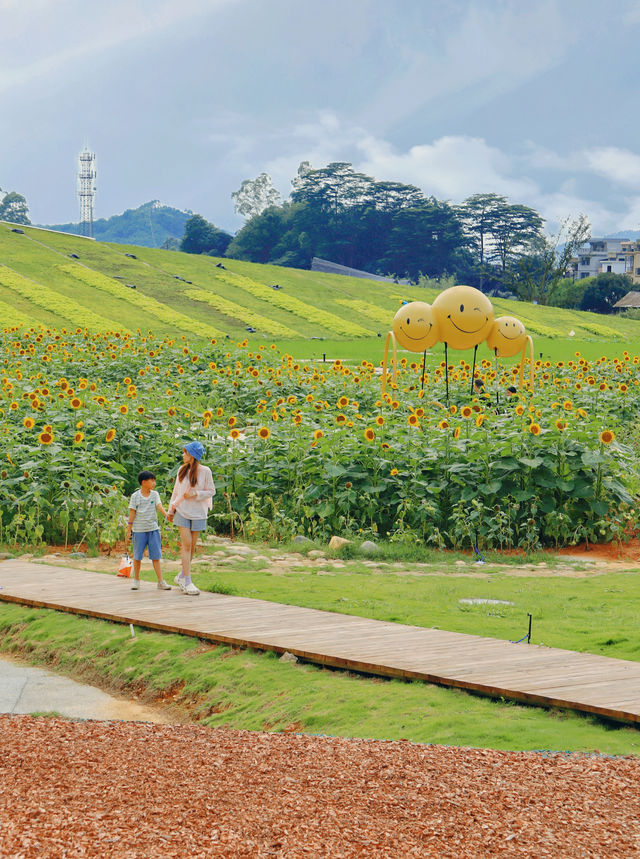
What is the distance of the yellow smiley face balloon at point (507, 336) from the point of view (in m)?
18.2

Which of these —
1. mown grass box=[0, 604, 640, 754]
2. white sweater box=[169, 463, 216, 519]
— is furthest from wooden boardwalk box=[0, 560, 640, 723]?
white sweater box=[169, 463, 216, 519]

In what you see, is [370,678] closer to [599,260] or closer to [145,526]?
[145,526]

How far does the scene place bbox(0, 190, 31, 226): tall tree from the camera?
12262 cm

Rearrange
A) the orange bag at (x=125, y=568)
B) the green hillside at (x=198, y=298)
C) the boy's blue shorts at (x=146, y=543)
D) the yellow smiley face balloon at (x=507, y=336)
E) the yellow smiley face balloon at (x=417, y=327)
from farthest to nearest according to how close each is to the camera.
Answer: the green hillside at (x=198, y=298)
the yellow smiley face balloon at (x=507, y=336)
the yellow smiley face balloon at (x=417, y=327)
the orange bag at (x=125, y=568)
the boy's blue shorts at (x=146, y=543)

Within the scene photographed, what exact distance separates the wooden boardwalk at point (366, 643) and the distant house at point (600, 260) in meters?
100

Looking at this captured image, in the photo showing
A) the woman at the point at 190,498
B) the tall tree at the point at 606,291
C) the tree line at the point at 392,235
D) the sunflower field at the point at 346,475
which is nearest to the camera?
the woman at the point at 190,498

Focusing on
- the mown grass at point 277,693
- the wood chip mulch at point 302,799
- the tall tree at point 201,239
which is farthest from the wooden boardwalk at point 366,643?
the tall tree at point 201,239

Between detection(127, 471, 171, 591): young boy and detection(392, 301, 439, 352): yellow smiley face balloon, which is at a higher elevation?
detection(392, 301, 439, 352): yellow smiley face balloon

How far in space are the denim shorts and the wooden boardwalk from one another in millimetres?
587

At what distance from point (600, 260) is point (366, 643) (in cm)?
11976

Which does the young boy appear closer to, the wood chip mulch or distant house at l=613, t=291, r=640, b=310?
the wood chip mulch

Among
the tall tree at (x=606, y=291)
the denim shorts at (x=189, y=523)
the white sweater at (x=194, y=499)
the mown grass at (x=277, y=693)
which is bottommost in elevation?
the mown grass at (x=277, y=693)

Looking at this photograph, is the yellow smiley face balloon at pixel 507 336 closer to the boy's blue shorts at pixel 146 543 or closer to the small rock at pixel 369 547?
the small rock at pixel 369 547

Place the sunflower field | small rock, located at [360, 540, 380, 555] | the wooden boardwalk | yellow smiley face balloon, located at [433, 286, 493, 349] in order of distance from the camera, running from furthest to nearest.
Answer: yellow smiley face balloon, located at [433, 286, 493, 349], the sunflower field, small rock, located at [360, 540, 380, 555], the wooden boardwalk
